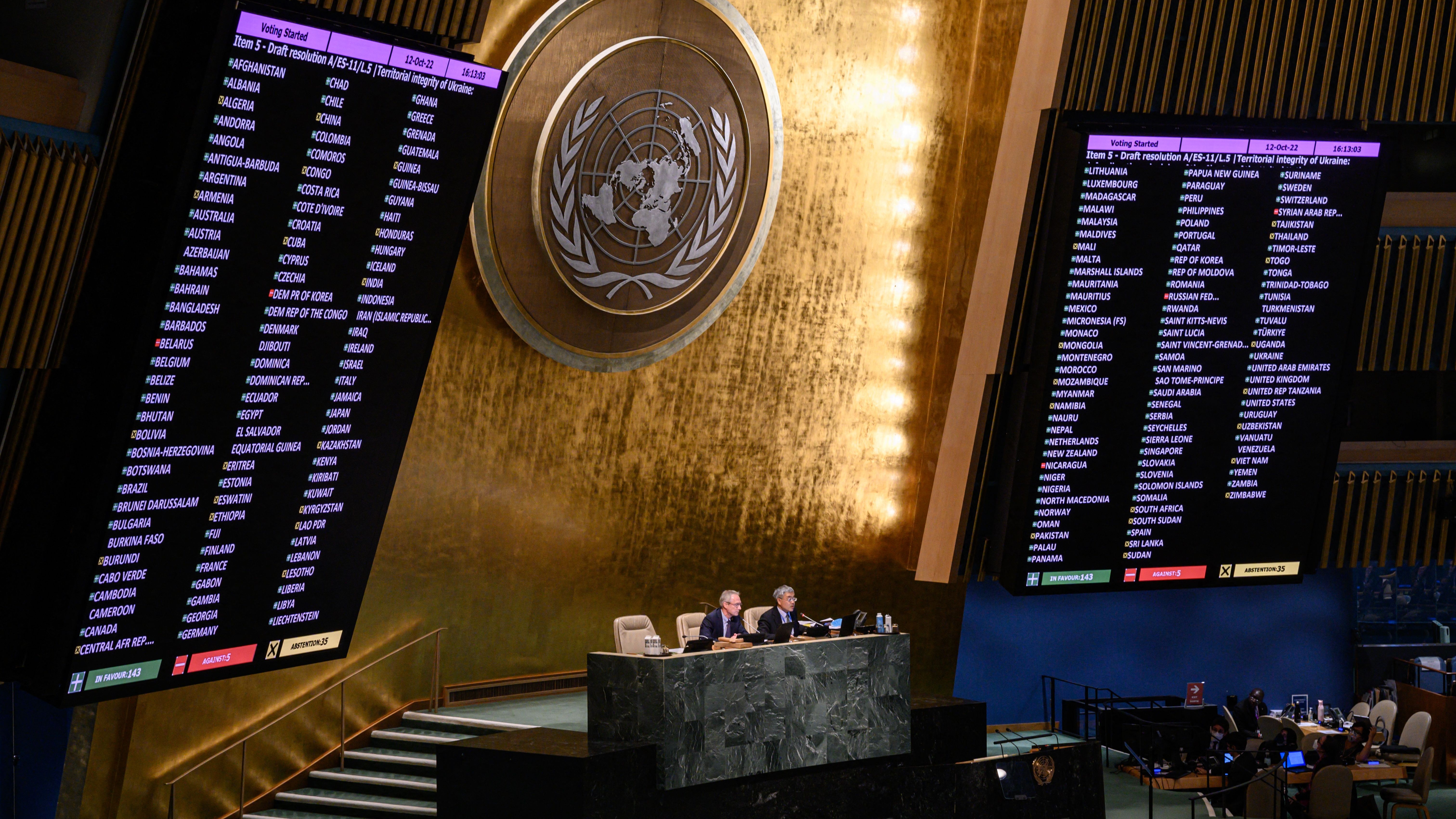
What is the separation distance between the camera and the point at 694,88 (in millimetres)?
10523

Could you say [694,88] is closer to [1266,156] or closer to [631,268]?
[631,268]

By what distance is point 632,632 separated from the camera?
10.4m

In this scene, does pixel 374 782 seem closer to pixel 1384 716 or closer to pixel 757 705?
pixel 757 705

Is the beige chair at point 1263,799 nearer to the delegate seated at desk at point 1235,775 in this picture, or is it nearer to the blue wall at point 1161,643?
the delegate seated at desk at point 1235,775

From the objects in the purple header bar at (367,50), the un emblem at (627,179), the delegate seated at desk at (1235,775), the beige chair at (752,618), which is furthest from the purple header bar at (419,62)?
the delegate seated at desk at (1235,775)

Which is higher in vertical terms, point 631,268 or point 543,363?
point 631,268

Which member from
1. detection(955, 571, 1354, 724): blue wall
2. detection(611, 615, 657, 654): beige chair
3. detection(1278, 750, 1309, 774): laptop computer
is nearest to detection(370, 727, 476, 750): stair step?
detection(611, 615, 657, 654): beige chair

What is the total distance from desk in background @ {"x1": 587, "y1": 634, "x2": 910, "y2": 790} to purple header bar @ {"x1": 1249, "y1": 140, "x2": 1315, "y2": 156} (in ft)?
13.0

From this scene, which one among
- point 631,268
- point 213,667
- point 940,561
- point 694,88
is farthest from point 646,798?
point 694,88

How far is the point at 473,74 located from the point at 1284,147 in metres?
5.49

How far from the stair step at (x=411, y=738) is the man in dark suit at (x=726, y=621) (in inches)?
72.4

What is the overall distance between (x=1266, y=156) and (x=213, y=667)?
712 centimetres

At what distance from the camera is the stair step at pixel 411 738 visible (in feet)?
32.4

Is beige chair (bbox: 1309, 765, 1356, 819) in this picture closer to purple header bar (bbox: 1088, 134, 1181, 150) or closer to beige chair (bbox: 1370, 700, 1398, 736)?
beige chair (bbox: 1370, 700, 1398, 736)
